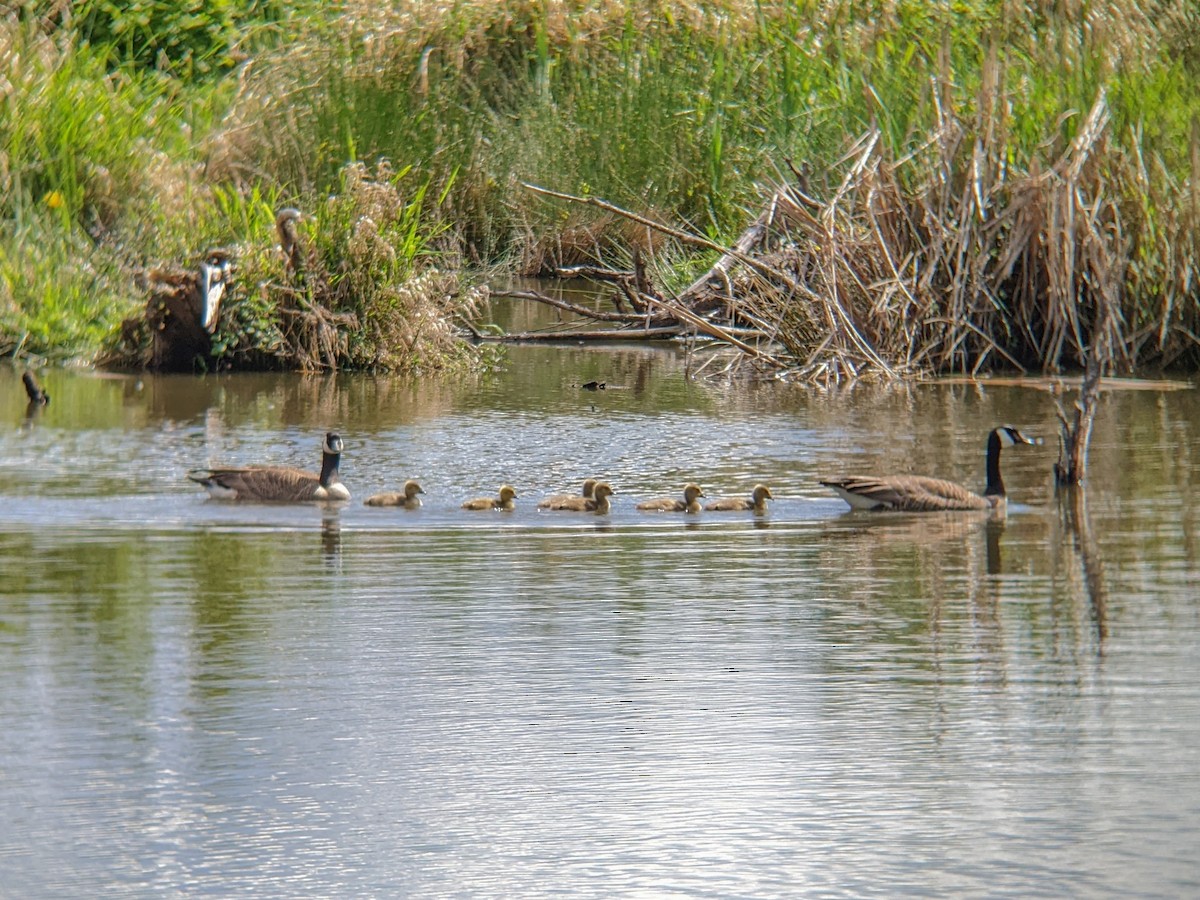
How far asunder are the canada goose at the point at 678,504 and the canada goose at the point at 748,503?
7 cm

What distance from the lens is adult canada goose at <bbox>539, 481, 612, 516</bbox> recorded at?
33.9 feet

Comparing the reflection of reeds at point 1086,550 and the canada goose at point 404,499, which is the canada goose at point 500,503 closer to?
the canada goose at point 404,499

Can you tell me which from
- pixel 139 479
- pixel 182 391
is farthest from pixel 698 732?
pixel 182 391

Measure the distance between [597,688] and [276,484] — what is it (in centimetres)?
448

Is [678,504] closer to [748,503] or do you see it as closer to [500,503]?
[748,503]

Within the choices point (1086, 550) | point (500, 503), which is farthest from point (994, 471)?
point (500, 503)

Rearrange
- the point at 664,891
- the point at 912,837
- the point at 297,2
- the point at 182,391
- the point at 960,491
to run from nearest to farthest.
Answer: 1. the point at 664,891
2. the point at 912,837
3. the point at 960,491
4. the point at 182,391
5. the point at 297,2

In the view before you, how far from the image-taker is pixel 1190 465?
1186 cm

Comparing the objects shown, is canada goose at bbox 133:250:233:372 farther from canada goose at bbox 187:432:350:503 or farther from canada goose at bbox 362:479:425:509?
canada goose at bbox 362:479:425:509

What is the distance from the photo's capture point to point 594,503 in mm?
10344

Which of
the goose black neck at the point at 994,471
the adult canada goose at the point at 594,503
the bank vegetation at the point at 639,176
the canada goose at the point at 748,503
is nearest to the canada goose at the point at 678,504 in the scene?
the canada goose at the point at 748,503

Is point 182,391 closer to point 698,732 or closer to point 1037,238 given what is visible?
point 1037,238

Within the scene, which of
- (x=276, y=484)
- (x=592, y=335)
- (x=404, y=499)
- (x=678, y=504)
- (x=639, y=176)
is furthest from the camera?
(x=639, y=176)

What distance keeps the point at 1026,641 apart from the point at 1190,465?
4818 mm
